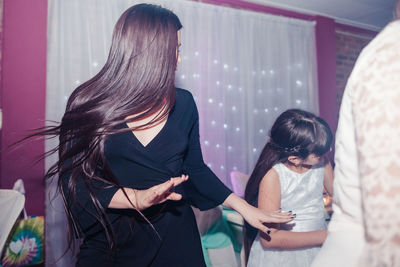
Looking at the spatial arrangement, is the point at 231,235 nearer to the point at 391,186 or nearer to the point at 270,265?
the point at 270,265

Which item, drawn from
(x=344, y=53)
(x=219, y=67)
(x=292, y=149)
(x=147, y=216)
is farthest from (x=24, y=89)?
(x=344, y=53)

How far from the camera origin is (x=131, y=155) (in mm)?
1183

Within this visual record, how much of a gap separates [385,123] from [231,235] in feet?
7.59

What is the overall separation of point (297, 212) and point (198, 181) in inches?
26.3

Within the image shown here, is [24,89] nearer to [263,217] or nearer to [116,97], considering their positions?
[116,97]

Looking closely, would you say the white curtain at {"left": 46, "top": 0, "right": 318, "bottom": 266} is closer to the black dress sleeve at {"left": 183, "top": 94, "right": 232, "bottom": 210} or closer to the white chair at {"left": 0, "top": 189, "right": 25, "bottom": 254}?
the white chair at {"left": 0, "top": 189, "right": 25, "bottom": 254}

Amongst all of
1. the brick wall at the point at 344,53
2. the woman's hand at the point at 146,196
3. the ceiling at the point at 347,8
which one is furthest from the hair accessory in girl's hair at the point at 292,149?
the brick wall at the point at 344,53

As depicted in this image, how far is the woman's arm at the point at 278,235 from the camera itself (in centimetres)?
157

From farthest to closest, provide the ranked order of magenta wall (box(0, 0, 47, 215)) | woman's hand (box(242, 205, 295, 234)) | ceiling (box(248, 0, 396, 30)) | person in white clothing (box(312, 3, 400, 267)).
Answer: ceiling (box(248, 0, 396, 30)), magenta wall (box(0, 0, 47, 215)), woman's hand (box(242, 205, 295, 234)), person in white clothing (box(312, 3, 400, 267))

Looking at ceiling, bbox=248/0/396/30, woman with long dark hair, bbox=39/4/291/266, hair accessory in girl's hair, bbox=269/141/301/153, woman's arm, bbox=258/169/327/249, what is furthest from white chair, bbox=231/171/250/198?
ceiling, bbox=248/0/396/30

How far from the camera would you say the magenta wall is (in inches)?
117

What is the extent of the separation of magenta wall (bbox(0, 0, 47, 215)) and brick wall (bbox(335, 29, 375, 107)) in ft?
14.1

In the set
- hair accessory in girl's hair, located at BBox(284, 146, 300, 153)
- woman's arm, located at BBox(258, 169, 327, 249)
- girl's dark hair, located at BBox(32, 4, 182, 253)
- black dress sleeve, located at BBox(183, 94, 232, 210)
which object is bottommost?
woman's arm, located at BBox(258, 169, 327, 249)

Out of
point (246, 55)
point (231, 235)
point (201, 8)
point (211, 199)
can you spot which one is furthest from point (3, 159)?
point (246, 55)
